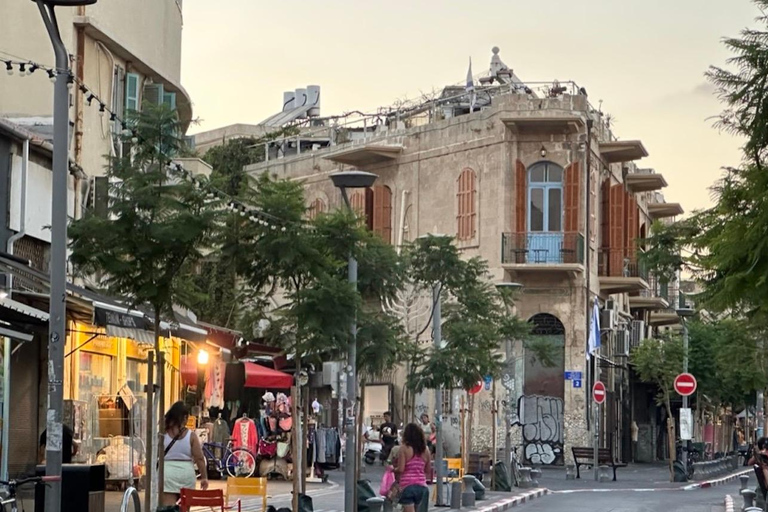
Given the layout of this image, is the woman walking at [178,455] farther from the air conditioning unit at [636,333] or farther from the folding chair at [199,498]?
the air conditioning unit at [636,333]

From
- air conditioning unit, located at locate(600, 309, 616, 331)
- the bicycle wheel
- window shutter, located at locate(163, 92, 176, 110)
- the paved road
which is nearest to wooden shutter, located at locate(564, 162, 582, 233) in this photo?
air conditioning unit, located at locate(600, 309, 616, 331)

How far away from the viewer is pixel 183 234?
1767cm

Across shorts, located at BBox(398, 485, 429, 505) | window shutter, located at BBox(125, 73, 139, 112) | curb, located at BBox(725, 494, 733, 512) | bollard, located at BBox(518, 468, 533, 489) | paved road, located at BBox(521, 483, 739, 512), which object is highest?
window shutter, located at BBox(125, 73, 139, 112)

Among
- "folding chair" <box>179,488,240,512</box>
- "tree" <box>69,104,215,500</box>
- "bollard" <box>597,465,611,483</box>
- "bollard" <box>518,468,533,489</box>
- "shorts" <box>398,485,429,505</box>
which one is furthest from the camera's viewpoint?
"bollard" <box>597,465,611,483</box>

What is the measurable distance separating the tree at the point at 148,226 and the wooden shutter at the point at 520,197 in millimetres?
33274

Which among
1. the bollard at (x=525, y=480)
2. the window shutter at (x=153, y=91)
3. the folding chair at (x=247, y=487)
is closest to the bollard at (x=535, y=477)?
the bollard at (x=525, y=480)

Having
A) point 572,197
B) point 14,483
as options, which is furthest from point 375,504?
point 572,197

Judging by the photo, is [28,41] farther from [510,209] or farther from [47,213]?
[510,209]

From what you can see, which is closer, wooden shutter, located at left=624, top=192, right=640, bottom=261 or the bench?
the bench

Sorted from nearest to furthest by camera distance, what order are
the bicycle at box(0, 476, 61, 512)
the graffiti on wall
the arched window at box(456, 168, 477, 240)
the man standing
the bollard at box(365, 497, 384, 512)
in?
1. the bicycle at box(0, 476, 61, 512)
2. the bollard at box(365, 497, 384, 512)
3. the man standing
4. the graffiti on wall
5. the arched window at box(456, 168, 477, 240)

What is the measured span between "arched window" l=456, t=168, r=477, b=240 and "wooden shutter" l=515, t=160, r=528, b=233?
5.54 feet

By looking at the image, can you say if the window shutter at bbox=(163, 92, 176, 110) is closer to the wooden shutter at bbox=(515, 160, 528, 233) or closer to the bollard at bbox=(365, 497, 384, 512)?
the bollard at bbox=(365, 497, 384, 512)

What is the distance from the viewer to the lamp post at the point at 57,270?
1342 centimetres

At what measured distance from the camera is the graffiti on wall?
51438 mm
